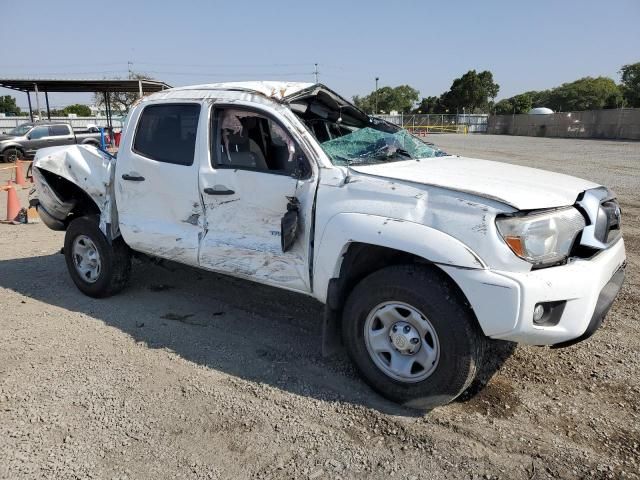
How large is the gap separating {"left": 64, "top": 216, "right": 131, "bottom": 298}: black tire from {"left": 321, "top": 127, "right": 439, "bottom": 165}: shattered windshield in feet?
8.10

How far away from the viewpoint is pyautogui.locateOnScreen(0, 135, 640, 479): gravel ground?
2.73m

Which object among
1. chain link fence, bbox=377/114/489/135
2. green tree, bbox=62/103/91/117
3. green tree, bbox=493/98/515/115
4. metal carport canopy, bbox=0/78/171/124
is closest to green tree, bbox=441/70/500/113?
green tree, bbox=493/98/515/115

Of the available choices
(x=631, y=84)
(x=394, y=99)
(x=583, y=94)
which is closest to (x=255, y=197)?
(x=631, y=84)

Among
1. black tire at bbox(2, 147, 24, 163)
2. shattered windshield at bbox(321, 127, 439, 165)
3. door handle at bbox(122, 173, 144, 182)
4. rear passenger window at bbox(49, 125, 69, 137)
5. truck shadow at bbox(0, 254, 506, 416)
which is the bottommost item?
black tire at bbox(2, 147, 24, 163)

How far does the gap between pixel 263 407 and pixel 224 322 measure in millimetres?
1427

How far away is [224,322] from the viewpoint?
4.56m

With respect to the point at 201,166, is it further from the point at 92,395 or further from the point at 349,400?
the point at 349,400

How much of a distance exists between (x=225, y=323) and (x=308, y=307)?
0.80 m

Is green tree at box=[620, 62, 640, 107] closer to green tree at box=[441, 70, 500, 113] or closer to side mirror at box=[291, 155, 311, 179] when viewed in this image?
green tree at box=[441, 70, 500, 113]

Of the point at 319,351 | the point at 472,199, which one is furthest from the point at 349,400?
the point at 472,199

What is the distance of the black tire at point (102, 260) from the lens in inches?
195

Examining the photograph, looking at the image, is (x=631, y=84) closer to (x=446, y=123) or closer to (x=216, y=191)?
(x=446, y=123)

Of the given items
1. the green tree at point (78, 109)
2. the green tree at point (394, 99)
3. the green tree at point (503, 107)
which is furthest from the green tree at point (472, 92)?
the green tree at point (78, 109)

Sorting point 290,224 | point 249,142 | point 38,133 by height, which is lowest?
point 38,133
